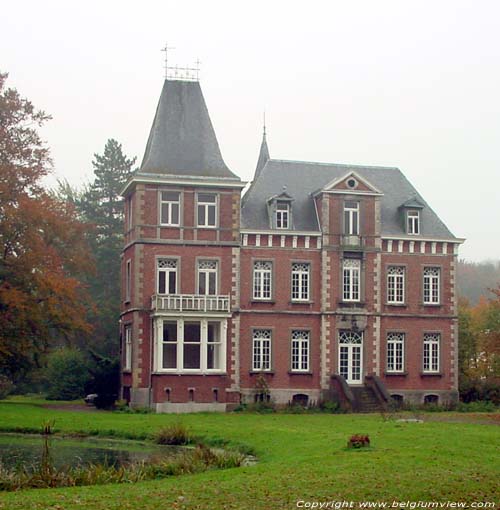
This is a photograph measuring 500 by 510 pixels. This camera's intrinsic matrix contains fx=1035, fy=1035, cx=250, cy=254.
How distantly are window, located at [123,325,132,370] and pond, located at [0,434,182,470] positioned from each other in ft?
48.3

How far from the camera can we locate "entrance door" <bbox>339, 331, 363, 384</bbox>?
47.5 m

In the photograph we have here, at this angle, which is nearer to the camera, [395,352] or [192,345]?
[192,345]

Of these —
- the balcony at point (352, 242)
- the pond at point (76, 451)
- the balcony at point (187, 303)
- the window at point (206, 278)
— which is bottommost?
the pond at point (76, 451)

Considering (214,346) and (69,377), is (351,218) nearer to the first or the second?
(214,346)

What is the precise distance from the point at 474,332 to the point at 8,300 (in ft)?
91.0

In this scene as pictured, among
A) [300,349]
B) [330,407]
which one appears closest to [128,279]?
[300,349]

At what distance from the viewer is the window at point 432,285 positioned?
49219mm

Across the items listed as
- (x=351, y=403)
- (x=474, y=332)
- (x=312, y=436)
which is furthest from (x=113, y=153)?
Result: (x=312, y=436)

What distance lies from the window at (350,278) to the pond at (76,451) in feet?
61.7

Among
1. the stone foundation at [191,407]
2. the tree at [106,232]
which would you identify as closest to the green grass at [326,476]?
the stone foundation at [191,407]

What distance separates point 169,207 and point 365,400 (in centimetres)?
1224

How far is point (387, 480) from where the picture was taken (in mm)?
18109

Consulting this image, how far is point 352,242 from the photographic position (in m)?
47.8

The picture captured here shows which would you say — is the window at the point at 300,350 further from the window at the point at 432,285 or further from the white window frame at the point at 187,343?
the window at the point at 432,285
